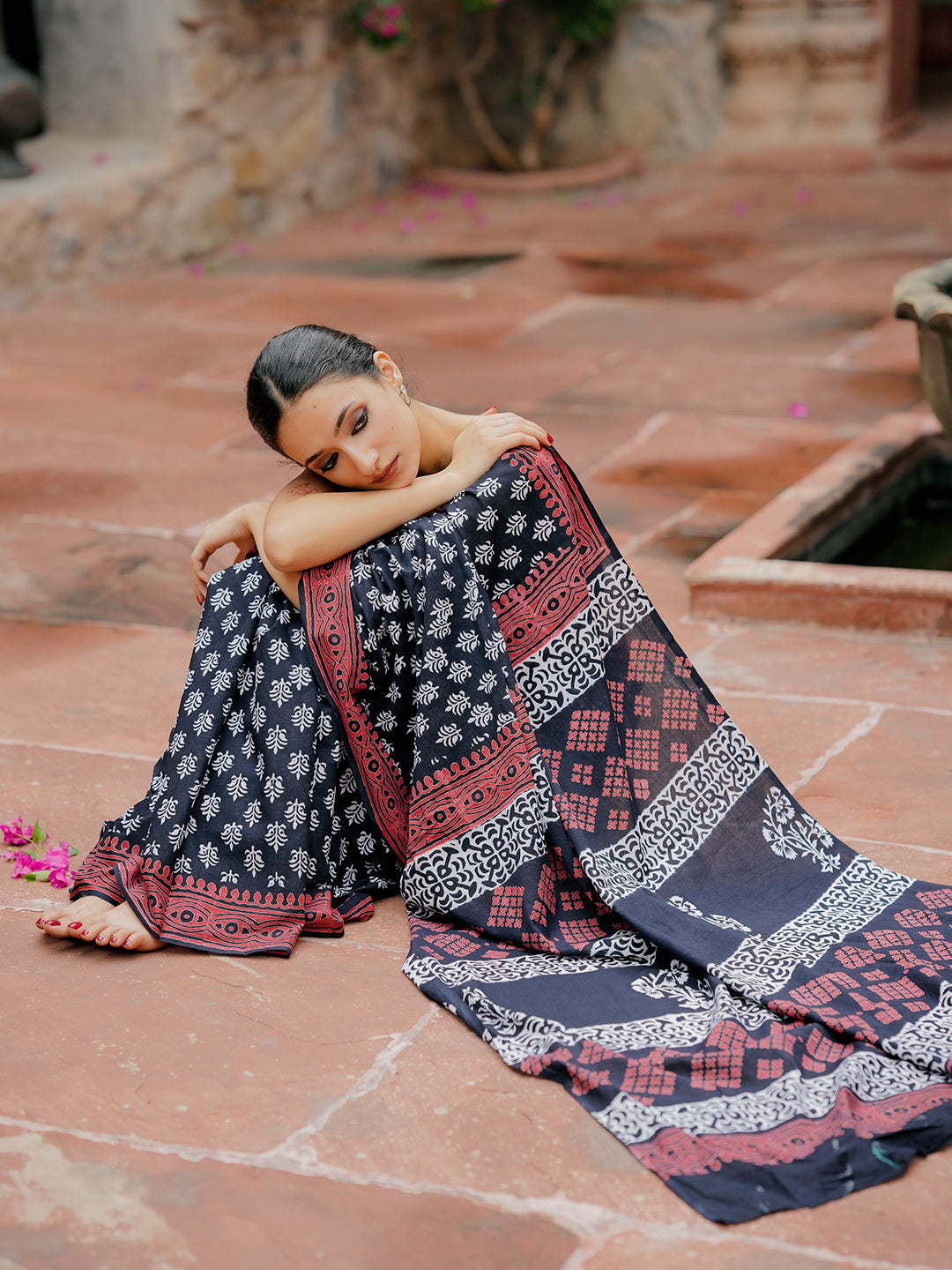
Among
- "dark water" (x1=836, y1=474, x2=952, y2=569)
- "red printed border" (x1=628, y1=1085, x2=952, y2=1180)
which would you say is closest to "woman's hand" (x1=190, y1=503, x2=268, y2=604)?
"red printed border" (x1=628, y1=1085, x2=952, y2=1180)

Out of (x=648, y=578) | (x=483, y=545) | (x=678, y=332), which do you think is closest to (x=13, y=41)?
(x=678, y=332)

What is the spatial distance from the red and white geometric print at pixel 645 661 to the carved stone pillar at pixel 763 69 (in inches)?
301

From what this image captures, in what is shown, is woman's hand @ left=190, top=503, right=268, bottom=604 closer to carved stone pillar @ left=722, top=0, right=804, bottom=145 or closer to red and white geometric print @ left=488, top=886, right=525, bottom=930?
red and white geometric print @ left=488, top=886, right=525, bottom=930

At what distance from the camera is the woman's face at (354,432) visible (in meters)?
2.31

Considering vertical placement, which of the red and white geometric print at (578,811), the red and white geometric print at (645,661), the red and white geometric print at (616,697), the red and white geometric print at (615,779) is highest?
the red and white geometric print at (645,661)

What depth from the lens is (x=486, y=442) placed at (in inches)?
95.3

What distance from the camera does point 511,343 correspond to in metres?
6.02

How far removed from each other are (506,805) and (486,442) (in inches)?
20.8

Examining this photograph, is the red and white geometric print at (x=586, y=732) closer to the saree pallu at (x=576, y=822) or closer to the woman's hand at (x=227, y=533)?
the saree pallu at (x=576, y=822)

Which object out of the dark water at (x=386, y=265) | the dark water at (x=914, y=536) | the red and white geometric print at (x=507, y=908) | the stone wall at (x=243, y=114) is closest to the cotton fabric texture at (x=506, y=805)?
the red and white geometric print at (x=507, y=908)

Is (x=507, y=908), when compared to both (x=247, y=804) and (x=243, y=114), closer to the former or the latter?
(x=247, y=804)

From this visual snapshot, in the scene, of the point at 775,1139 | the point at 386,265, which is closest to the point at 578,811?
the point at 775,1139

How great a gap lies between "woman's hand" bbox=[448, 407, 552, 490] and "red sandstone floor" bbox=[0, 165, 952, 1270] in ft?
2.16

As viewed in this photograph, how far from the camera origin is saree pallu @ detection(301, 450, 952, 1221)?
6.98 feet
